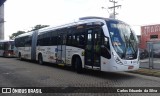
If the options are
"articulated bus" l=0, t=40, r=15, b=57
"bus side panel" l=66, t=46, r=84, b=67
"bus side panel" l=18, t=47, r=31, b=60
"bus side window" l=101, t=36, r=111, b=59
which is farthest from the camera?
"articulated bus" l=0, t=40, r=15, b=57

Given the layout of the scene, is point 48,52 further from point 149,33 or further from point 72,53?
point 149,33

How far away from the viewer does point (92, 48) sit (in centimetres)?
1321

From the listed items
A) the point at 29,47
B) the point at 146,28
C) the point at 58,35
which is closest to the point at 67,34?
the point at 58,35

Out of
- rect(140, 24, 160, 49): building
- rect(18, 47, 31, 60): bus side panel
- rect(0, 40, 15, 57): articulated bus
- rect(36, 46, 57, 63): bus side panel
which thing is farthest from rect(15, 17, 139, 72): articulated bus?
rect(140, 24, 160, 49): building

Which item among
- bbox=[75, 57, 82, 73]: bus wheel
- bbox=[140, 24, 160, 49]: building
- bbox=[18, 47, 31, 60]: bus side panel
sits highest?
bbox=[140, 24, 160, 49]: building

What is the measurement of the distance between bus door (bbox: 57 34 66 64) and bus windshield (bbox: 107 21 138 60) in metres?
4.73

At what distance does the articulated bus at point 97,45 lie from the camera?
39.9 feet

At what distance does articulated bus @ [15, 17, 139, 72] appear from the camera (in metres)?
12.2

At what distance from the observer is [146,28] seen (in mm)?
42125

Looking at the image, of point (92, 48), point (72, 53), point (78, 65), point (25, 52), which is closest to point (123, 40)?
point (92, 48)

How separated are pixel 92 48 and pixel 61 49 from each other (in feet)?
13.1

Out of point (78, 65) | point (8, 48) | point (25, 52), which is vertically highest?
point (8, 48)

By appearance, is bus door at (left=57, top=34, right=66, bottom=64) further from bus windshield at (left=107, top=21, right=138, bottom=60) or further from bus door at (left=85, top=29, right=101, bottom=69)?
bus windshield at (left=107, top=21, right=138, bottom=60)

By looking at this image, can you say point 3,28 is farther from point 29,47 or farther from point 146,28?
point 29,47
